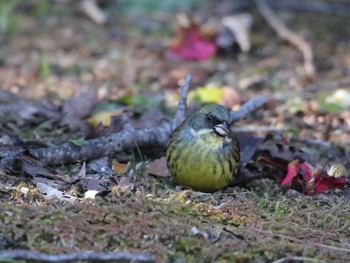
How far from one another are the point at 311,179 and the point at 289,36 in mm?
4675

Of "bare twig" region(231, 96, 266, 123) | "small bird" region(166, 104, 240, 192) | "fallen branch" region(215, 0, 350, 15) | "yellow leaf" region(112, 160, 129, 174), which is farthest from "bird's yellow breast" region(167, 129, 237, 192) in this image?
"fallen branch" region(215, 0, 350, 15)

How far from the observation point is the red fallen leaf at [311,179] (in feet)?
17.0

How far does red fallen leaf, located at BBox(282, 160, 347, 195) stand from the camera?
5.20 metres

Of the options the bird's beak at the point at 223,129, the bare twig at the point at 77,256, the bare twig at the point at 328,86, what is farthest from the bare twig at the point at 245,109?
the bare twig at the point at 77,256

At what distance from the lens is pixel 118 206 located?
4.24 meters

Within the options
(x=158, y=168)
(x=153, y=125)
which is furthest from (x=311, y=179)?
(x=153, y=125)

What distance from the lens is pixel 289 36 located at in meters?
9.56

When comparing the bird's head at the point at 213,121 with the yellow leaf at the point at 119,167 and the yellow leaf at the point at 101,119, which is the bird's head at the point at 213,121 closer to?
the yellow leaf at the point at 119,167

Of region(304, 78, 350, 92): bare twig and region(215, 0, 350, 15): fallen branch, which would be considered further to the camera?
region(215, 0, 350, 15): fallen branch

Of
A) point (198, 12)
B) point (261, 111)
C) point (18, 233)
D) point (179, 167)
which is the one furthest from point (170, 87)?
point (18, 233)

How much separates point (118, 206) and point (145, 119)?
8.56ft

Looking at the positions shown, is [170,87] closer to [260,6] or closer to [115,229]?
[260,6]

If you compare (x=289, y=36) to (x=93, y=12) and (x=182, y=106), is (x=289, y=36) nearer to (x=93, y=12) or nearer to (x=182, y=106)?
(x=93, y=12)

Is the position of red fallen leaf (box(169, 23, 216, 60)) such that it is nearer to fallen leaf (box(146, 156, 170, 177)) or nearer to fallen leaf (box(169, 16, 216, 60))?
fallen leaf (box(169, 16, 216, 60))
